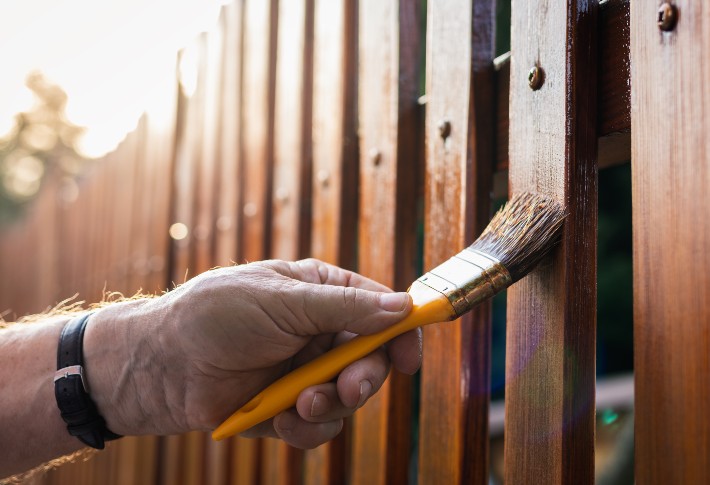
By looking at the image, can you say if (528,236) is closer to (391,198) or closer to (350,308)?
(350,308)

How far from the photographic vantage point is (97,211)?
6.45 meters

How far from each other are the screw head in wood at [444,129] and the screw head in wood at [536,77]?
0.90 feet

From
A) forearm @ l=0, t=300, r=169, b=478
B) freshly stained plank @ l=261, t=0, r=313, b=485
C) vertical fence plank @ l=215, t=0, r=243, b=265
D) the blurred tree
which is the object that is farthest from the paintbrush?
the blurred tree

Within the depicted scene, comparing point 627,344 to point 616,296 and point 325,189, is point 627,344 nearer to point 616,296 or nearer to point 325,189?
point 616,296

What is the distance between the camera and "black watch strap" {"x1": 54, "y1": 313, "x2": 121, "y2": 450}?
1.56m

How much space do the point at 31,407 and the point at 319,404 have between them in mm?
821

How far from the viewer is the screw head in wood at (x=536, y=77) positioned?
3.88ft

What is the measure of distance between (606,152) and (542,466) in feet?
1.95

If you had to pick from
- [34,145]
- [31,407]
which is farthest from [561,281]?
[34,145]

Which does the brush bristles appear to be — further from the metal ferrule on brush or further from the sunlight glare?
the sunlight glare

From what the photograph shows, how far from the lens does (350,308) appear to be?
125 cm

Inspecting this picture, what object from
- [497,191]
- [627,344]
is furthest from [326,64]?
[627,344]

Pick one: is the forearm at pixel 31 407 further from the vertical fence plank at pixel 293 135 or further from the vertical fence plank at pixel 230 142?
the vertical fence plank at pixel 230 142

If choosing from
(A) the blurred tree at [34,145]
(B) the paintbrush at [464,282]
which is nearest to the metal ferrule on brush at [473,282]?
(B) the paintbrush at [464,282]
